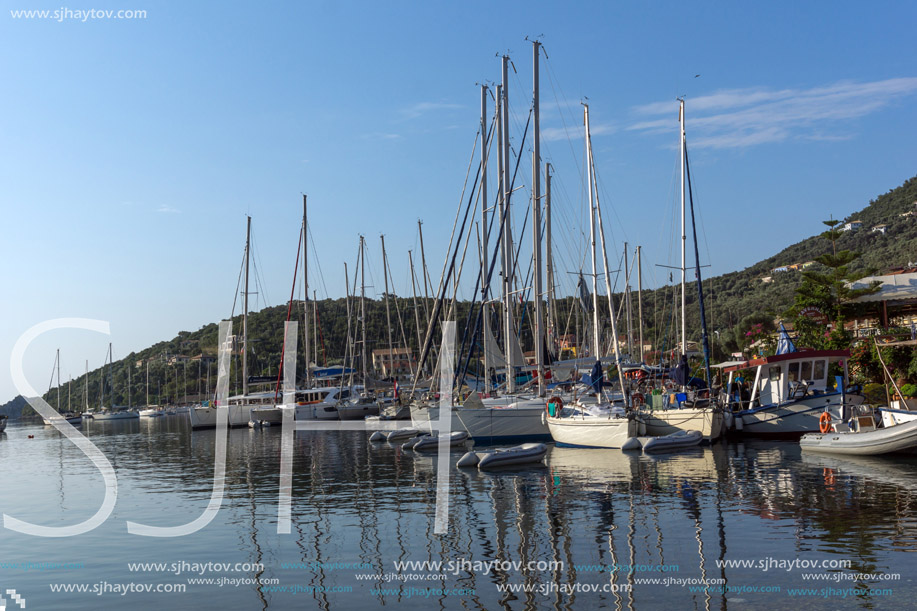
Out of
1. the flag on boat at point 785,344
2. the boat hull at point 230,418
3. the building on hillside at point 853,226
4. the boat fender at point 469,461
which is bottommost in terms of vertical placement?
the boat hull at point 230,418

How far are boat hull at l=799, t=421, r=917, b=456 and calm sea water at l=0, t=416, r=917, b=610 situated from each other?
633 mm

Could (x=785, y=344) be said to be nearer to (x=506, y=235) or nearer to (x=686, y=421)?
(x=686, y=421)

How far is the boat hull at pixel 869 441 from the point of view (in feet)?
78.5

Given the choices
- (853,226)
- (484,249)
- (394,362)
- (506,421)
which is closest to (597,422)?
(506,421)

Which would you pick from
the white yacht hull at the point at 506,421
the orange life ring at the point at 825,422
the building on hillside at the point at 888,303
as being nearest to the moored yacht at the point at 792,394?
the orange life ring at the point at 825,422

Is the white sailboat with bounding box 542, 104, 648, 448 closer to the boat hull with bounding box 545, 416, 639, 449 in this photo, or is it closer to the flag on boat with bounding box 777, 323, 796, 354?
the boat hull with bounding box 545, 416, 639, 449

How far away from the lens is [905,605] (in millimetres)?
10336

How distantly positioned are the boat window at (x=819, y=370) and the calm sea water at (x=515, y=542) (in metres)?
7.10

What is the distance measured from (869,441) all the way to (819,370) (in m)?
7.96

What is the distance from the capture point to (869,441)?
24750 mm

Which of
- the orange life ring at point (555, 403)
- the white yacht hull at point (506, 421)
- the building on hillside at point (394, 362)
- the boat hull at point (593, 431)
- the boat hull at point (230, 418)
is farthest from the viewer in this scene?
the building on hillside at point (394, 362)

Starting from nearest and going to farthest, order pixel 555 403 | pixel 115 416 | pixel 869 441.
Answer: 1. pixel 869 441
2. pixel 555 403
3. pixel 115 416

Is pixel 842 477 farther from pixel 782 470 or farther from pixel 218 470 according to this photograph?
pixel 218 470

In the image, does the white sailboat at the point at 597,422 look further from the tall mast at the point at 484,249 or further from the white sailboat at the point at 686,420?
the tall mast at the point at 484,249
